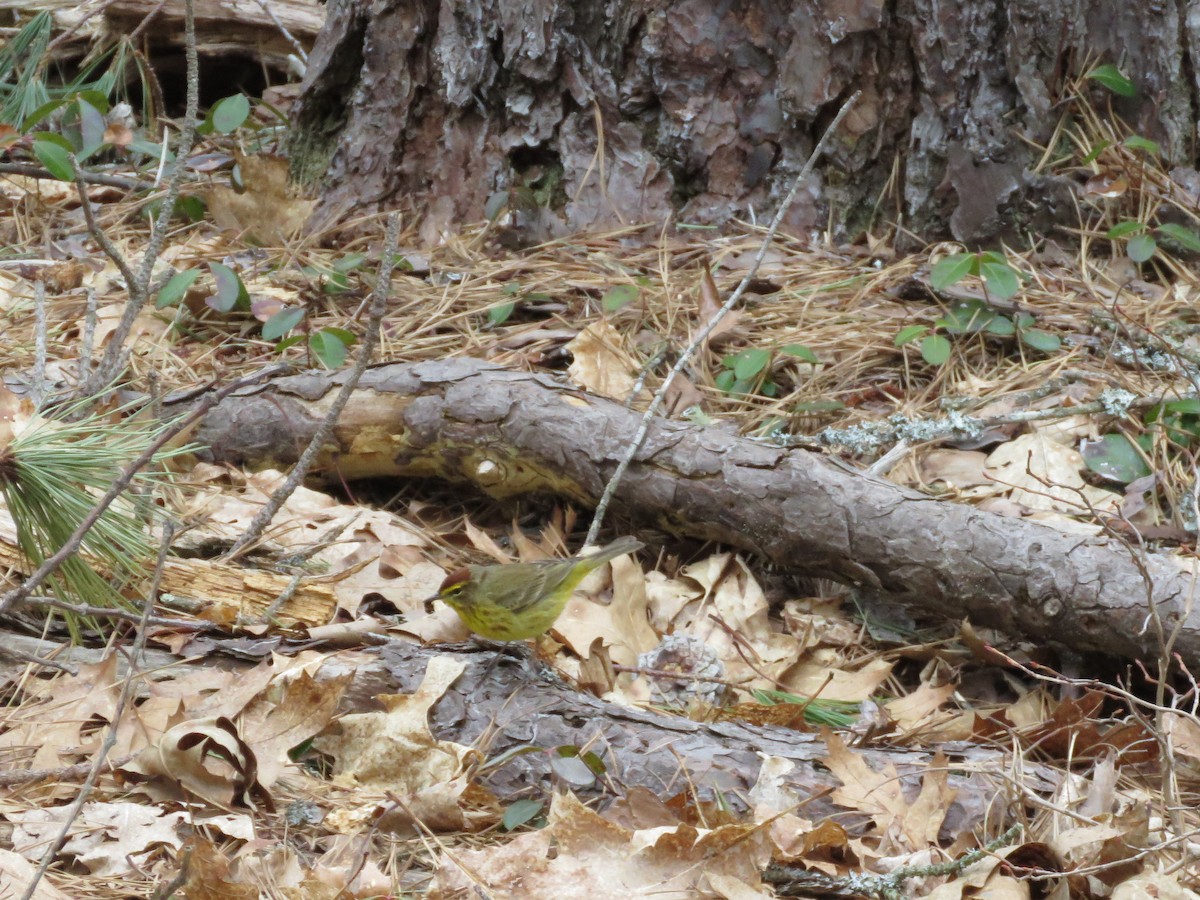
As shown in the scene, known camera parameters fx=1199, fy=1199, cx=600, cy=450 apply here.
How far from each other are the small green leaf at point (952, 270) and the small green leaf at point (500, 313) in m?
1.60

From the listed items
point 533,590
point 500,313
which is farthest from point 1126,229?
point 533,590

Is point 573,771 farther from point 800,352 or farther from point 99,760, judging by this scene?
point 800,352

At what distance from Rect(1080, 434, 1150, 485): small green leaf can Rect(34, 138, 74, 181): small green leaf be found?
3734 mm

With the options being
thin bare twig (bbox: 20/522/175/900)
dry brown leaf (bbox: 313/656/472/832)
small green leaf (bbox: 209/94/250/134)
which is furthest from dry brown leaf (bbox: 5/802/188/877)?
small green leaf (bbox: 209/94/250/134)

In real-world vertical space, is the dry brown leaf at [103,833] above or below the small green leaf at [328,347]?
below

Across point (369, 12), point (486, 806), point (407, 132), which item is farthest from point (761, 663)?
point (369, 12)

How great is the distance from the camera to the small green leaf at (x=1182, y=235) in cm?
460

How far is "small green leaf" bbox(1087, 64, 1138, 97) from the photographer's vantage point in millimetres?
4691

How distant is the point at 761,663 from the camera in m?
3.37

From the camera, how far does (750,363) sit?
4.24 metres

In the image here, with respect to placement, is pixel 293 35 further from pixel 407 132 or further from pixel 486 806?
pixel 486 806

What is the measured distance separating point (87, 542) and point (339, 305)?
84.3 inches

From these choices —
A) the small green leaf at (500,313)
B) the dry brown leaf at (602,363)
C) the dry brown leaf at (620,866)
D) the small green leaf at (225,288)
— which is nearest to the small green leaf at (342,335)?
the small green leaf at (225,288)

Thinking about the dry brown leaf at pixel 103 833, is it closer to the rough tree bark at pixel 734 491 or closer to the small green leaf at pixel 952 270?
the rough tree bark at pixel 734 491
